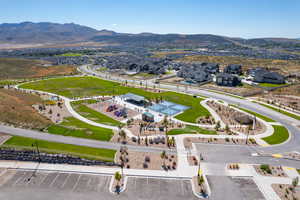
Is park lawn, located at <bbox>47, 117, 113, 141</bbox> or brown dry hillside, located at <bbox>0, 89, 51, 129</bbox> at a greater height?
brown dry hillside, located at <bbox>0, 89, 51, 129</bbox>

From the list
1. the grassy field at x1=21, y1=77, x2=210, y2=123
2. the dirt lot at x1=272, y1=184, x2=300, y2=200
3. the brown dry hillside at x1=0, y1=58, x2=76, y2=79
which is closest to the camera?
the dirt lot at x1=272, y1=184, x2=300, y2=200

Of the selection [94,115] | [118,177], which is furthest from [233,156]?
[94,115]

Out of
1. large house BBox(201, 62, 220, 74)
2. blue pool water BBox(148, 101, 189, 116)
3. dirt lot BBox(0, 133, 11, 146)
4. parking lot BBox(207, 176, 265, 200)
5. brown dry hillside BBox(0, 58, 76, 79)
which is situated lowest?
parking lot BBox(207, 176, 265, 200)

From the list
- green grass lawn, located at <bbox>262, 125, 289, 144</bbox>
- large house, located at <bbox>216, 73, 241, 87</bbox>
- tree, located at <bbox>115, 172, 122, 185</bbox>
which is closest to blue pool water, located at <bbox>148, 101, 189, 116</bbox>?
green grass lawn, located at <bbox>262, 125, 289, 144</bbox>

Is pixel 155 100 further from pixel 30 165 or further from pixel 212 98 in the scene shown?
pixel 30 165

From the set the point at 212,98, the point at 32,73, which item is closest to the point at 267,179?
the point at 212,98

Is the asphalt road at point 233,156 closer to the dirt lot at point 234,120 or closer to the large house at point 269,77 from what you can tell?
the dirt lot at point 234,120

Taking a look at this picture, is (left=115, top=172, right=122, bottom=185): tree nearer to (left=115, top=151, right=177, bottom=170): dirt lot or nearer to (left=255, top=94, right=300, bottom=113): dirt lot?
(left=115, top=151, right=177, bottom=170): dirt lot
